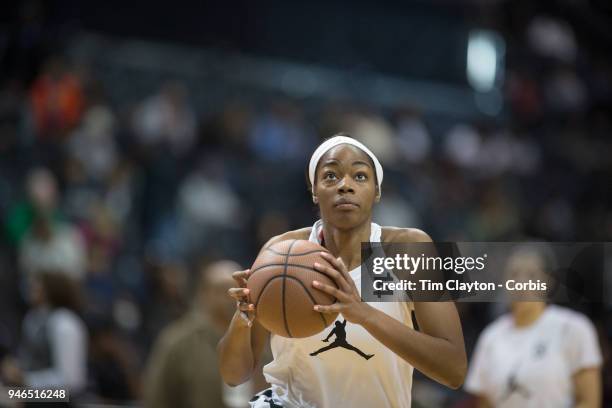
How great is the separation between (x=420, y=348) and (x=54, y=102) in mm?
9144

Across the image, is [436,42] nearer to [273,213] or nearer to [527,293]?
[273,213]

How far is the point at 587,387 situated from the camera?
6.64 meters

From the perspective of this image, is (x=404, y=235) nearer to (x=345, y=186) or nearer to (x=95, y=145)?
(x=345, y=186)

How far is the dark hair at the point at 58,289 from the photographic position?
323 inches

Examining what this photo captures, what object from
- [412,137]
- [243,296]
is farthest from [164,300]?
[243,296]

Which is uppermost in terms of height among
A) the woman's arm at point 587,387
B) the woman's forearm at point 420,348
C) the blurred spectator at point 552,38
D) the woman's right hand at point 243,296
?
the blurred spectator at point 552,38

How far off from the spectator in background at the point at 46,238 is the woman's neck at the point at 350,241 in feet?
21.2

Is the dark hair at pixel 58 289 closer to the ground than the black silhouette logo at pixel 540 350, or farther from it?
farther from it

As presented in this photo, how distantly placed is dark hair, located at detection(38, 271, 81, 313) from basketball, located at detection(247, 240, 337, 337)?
4238 mm

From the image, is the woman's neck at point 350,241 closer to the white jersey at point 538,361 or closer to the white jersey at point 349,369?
the white jersey at point 349,369

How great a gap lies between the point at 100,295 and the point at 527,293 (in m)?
6.61

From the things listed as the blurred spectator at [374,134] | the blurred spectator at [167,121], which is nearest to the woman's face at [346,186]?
the blurred spectator at [167,121]

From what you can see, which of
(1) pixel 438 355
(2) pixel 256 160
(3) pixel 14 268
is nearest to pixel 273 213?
(2) pixel 256 160

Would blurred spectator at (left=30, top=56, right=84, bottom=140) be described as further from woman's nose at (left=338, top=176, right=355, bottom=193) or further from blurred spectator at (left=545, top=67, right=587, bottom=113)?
blurred spectator at (left=545, top=67, right=587, bottom=113)
